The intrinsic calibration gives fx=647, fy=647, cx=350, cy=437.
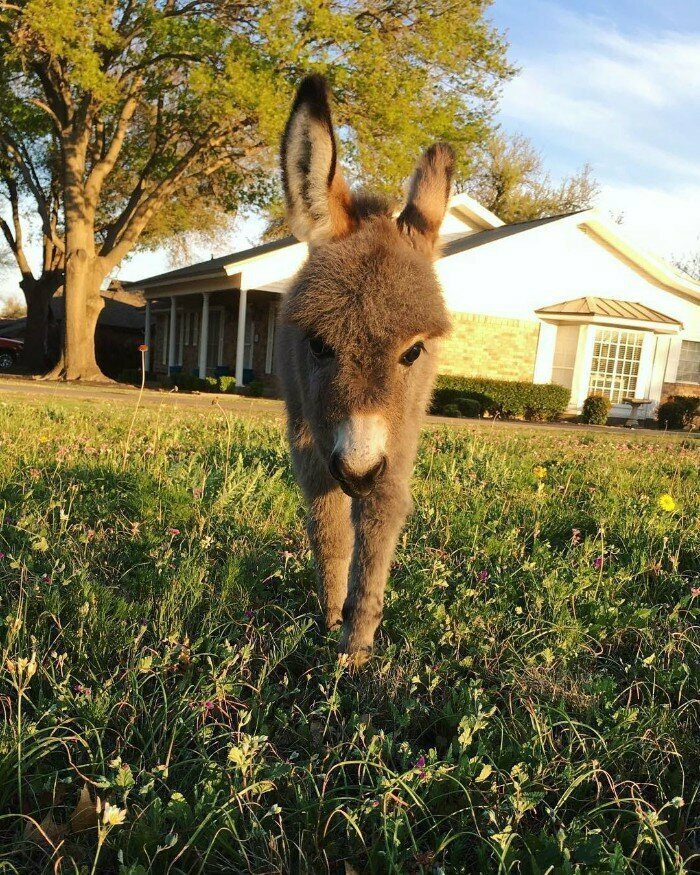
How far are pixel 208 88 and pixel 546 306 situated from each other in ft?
47.5

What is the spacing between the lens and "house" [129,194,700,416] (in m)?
23.5

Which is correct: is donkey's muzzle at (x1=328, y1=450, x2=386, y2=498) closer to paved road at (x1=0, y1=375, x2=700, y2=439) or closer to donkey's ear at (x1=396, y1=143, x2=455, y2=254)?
donkey's ear at (x1=396, y1=143, x2=455, y2=254)

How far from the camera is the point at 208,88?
1748 cm

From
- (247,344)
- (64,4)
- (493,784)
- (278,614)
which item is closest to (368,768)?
(493,784)

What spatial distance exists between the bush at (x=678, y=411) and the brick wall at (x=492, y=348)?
5.04m

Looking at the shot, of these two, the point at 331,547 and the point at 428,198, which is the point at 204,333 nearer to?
the point at 428,198

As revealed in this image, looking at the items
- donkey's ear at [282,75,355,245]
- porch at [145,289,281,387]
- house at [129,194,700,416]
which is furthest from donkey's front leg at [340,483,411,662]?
porch at [145,289,281,387]

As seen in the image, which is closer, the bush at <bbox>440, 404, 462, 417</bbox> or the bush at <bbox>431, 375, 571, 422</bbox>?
the bush at <bbox>440, 404, 462, 417</bbox>

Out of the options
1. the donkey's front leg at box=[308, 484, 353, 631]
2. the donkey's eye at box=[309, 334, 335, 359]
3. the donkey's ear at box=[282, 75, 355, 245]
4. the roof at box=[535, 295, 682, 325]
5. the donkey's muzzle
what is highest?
the roof at box=[535, 295, 682, 325]

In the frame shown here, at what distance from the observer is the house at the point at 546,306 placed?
23.5 meters

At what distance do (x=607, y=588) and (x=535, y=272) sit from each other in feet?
76.9

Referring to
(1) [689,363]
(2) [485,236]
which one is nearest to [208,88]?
(2) [485,236]

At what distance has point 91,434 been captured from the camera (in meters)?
6.50

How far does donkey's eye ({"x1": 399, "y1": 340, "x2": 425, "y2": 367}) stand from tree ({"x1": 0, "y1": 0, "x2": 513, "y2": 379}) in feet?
55.8
